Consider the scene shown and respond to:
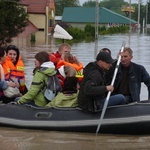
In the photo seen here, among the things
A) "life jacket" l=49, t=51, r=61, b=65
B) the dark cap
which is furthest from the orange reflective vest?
the dark cap

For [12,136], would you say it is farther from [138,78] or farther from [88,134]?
[138,78]

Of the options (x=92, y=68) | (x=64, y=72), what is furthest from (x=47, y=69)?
(x=92, y=68)

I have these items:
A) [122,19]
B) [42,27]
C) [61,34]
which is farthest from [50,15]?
[61,34]

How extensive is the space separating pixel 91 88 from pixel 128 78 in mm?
1167

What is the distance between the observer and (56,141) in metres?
8.53

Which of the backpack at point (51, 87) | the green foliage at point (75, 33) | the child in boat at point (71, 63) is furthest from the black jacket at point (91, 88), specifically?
the green foliage at point (75, 33)

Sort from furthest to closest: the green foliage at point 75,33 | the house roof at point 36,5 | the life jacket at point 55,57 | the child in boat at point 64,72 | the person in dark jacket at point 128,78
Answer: the house roof at point 36,5 < the green foliage at point 75,33 < the life jacket at point 55,57 < the child in boat at point 64,72 < the person in dark jacket at point 128,78

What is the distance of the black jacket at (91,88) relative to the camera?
849 centimetres

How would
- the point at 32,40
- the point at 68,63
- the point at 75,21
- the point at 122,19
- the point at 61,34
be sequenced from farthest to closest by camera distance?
the point at 122,19, the point at 75,21, the point at 32,40, the point at 61,34, the point at 68,63

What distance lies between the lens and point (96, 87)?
850cm

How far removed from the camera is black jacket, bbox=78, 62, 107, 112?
8.49m

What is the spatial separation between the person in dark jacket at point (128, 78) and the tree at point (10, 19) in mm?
19462

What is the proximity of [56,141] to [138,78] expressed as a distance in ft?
6.40

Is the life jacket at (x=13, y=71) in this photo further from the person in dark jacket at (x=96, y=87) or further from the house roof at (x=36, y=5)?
the house roof at (x=36, y=5)
